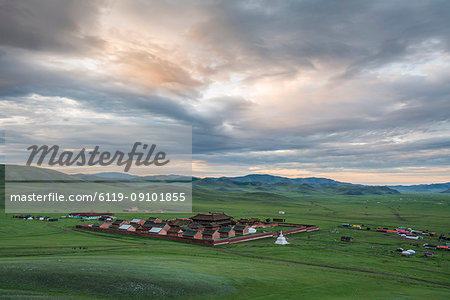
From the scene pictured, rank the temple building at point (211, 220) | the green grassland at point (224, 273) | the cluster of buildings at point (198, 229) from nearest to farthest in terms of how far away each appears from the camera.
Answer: the green grassland at point (224, 273), the cluster of buildings at point (198, 229), the temple building at point (211, 220)

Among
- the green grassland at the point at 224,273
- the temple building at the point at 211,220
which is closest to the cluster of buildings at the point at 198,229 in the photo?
the temple building at the point at 211,220

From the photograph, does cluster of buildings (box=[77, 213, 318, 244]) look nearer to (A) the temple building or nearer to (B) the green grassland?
(A) the temple building

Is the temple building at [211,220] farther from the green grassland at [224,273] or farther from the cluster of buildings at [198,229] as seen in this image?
the green grassland at [224,273]

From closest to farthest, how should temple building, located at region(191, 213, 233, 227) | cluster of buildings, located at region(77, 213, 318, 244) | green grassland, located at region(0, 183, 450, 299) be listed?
green grassland, located at region(0, 183, 450, 299), cluster of buildings, located at region(77, 213, 318, 244), temple building, located at region(191, 213, 233, 227)

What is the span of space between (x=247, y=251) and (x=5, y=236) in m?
68.4

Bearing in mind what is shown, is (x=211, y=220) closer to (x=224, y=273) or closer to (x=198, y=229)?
(x=198, y=229)

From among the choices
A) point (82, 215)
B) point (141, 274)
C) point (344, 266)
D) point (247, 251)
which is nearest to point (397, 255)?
point (344, 266)

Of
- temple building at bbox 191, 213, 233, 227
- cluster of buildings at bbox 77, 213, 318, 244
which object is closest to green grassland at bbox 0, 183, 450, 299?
cluster of buildings at bbox 77, 213, 318, 244

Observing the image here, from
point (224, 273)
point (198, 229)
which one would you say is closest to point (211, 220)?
point (198, 229)

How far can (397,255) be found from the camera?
230 ft

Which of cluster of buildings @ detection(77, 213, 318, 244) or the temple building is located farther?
the temple building

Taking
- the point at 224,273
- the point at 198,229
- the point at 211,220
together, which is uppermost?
the point at 224,273

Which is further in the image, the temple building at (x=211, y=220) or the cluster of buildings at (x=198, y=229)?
the temple building at (x=211, y=220)

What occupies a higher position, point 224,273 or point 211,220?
point 224,273
